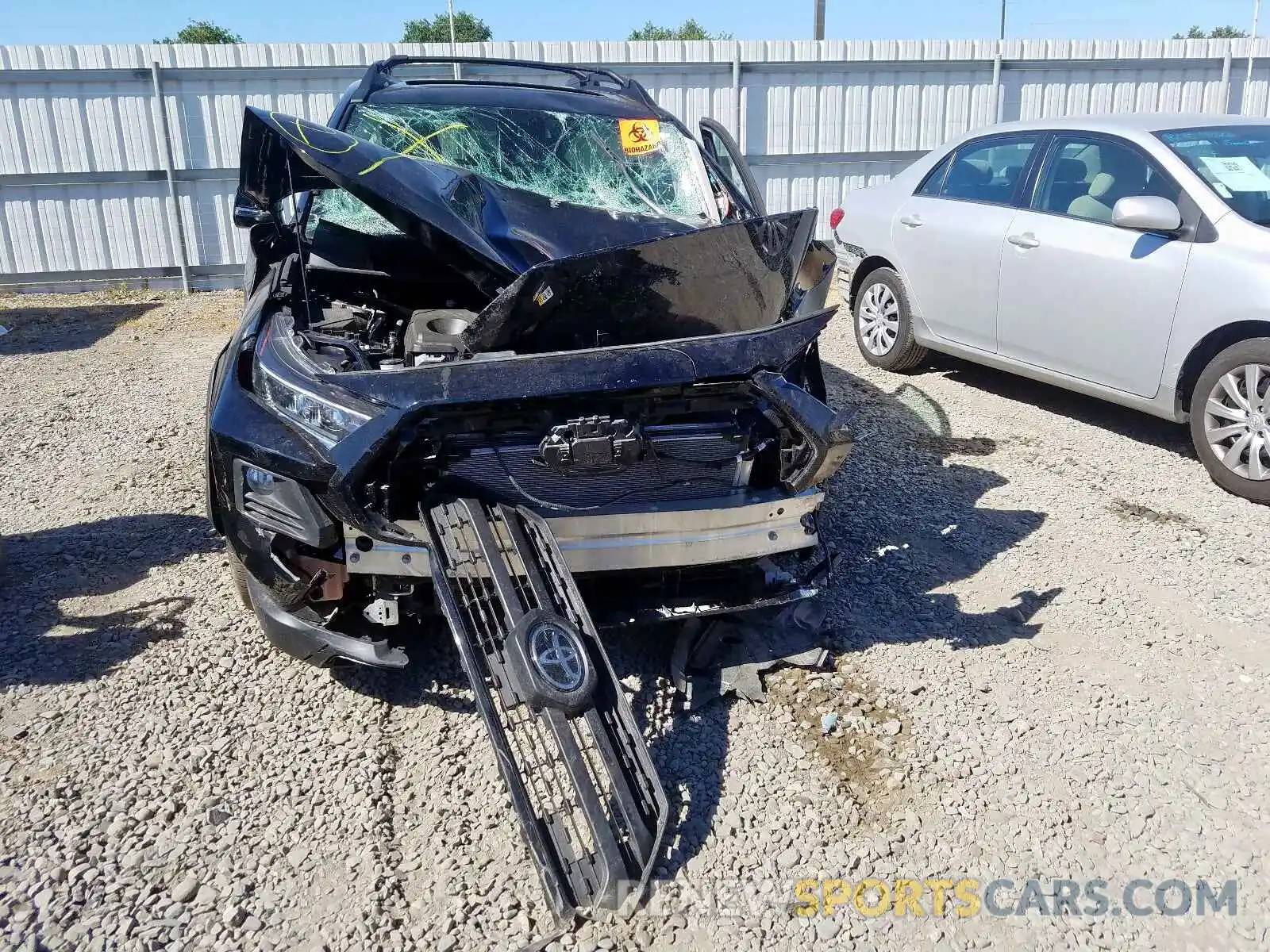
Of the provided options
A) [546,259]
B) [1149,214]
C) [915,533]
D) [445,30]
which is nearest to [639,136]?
[546,259]

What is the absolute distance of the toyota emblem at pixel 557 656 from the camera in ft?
8.54

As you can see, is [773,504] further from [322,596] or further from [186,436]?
[186,436]

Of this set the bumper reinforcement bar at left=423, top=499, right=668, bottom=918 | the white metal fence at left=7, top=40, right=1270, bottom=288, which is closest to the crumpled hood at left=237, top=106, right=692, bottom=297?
the bumper reinforcement bar at left=423, top=499, right=668, bottom=918

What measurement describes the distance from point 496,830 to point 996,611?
2.16 metres

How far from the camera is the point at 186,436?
220 inches

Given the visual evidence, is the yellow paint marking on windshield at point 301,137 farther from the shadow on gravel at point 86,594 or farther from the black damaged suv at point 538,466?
the shadow on gravel at point 86,594

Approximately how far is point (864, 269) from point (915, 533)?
3.26m

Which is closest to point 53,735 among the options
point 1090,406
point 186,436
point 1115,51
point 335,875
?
point 335,875

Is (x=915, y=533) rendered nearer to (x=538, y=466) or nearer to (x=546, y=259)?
(x=546, y=259)

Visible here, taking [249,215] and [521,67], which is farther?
[521,67]

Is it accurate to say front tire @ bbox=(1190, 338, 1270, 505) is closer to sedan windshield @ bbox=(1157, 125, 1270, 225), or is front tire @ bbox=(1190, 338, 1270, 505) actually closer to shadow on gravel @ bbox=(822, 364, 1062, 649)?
sedan windshield @ bbox=(1157, 125, 1270, 225)

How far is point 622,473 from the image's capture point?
2.86 meters

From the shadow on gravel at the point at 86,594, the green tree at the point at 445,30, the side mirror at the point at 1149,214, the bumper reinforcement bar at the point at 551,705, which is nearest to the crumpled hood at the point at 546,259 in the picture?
the bumper reinforcement bar at the point at 551,705

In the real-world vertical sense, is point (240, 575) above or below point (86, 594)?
above
